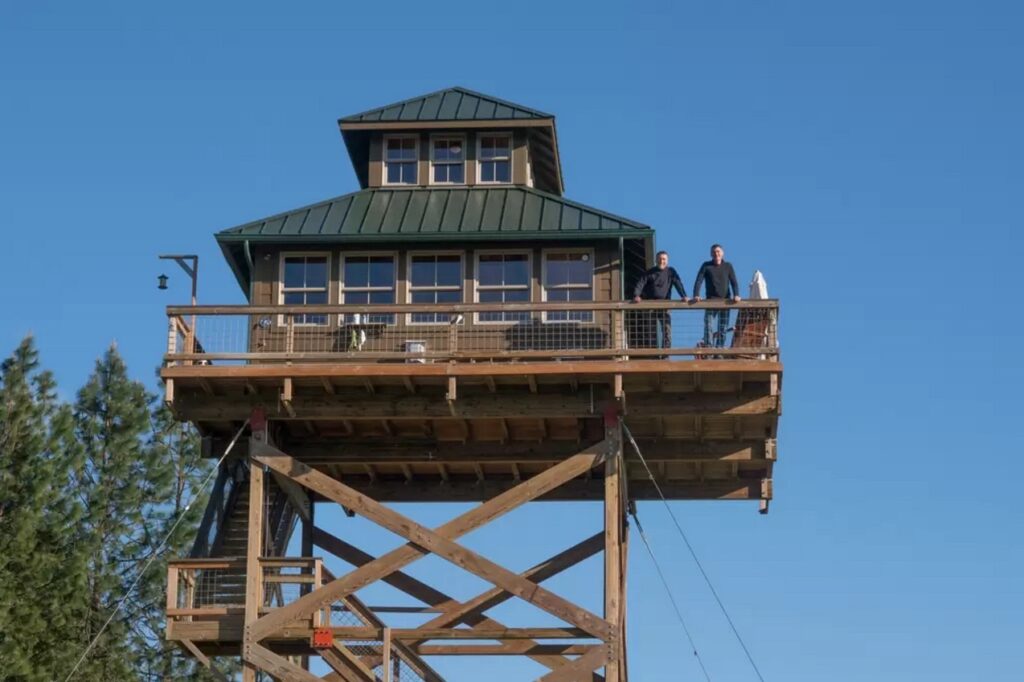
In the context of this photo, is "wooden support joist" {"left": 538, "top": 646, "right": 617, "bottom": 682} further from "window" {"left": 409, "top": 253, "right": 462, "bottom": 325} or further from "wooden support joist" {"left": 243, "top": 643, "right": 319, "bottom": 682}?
"window" {"left": 409, "top": 253, "right": 462, "bottom": 325}

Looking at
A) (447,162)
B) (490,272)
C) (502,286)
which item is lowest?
(502,286)

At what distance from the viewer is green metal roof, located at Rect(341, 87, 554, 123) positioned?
4481 centimetres

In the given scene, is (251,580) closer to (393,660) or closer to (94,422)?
(393,660)

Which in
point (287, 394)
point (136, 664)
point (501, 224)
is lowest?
point (136, 664)

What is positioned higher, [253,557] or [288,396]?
[288,396]

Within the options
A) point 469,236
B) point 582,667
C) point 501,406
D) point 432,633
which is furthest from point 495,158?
point 582,667

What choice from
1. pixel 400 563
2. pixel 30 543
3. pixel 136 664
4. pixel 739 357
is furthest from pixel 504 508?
pixel 136 664

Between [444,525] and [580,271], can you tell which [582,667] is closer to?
[444,525]

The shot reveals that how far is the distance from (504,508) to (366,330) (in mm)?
3986

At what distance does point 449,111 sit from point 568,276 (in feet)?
15.6

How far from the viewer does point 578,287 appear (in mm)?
42062

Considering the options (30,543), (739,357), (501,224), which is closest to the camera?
(739,357)

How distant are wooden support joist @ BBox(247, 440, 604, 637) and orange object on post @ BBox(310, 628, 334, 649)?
1.31ft

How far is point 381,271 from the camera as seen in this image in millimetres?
42562
